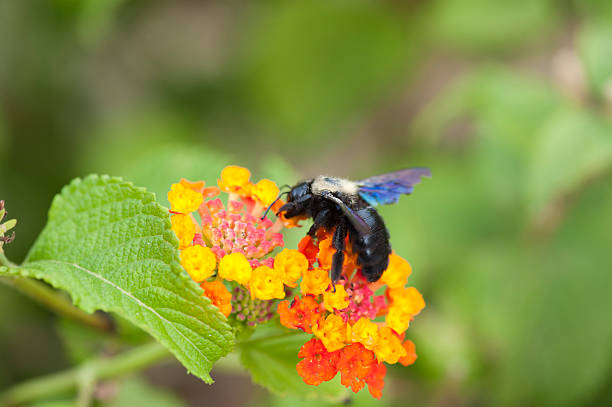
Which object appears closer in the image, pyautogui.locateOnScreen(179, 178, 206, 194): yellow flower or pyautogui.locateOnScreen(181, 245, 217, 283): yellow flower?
pyautogui.locateOnScreen(181, 245, 217, 283): yellow flower

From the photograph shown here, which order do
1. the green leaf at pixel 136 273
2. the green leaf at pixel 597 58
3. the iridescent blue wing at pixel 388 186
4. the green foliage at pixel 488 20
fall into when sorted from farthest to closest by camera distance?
the green foliage at pixel 488 20 < the green leaf at pixel 597 58 < the iridescent blue wing at pixel 388 186 < the green leaf at pixel 136 273

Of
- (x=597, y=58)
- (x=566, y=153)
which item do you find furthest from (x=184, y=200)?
(x=597, y=58)

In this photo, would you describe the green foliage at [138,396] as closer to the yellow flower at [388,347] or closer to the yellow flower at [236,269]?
the yellow flower at [236,269]

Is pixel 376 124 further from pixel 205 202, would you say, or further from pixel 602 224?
pixel 205 202

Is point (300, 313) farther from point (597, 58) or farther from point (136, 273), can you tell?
point (597, 58)

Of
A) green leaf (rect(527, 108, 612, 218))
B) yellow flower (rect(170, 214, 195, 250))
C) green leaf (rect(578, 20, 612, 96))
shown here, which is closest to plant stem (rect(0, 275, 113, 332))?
yellow flower (rect(170, 214, 195, 250))

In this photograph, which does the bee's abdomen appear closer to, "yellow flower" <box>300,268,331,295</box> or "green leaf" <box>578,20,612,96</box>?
"yellow flower" <box>300,268,331,295</box>

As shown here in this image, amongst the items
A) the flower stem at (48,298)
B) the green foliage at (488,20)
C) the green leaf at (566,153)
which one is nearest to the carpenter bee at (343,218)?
the flower stem at (48,298)
